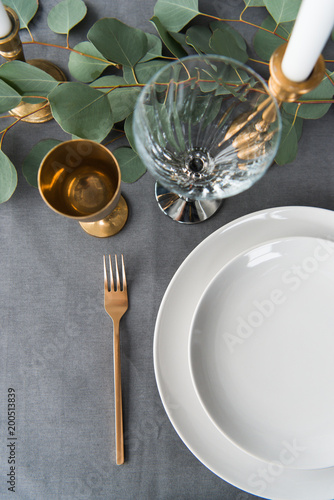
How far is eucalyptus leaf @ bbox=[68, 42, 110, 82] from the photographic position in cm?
51

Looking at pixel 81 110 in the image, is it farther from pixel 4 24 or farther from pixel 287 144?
pixel 287 144

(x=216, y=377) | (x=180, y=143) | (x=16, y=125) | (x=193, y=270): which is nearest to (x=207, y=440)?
(x=216, y=377)

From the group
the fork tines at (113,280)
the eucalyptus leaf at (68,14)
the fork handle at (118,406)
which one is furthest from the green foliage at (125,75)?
the fork handle at (118,406)

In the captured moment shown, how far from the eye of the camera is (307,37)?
297 mm

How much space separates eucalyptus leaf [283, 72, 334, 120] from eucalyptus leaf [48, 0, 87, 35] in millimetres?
297

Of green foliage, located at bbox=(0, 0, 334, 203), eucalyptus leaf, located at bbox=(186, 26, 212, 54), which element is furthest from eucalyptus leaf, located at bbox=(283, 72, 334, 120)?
eucalyptus leaf, located at bbox=(186, 26, 212, 54)

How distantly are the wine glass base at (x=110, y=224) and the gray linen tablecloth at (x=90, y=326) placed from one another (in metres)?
0.01

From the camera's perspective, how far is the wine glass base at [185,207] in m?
0.52

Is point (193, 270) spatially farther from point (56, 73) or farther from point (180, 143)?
Answer: point (56, 73)

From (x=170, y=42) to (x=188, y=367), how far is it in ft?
1.32

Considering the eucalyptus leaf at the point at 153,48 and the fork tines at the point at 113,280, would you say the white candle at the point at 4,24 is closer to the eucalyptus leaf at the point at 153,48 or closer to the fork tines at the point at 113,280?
the eucalyptus leaf at the point at 153,48

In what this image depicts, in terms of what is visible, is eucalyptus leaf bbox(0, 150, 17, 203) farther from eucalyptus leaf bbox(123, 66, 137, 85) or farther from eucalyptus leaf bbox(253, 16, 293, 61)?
eucalyptus leaf bbox(253, 16, 293, 61)

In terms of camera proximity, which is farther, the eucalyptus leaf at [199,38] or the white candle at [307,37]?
the eucalyptus leaf at [199,38]

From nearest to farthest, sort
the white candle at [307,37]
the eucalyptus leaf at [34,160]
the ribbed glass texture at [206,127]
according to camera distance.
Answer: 1. the white candle at [307,37]
2. the ribbed glass texture at [206,127]
3. the eucalyptus leaf at [34,160]
